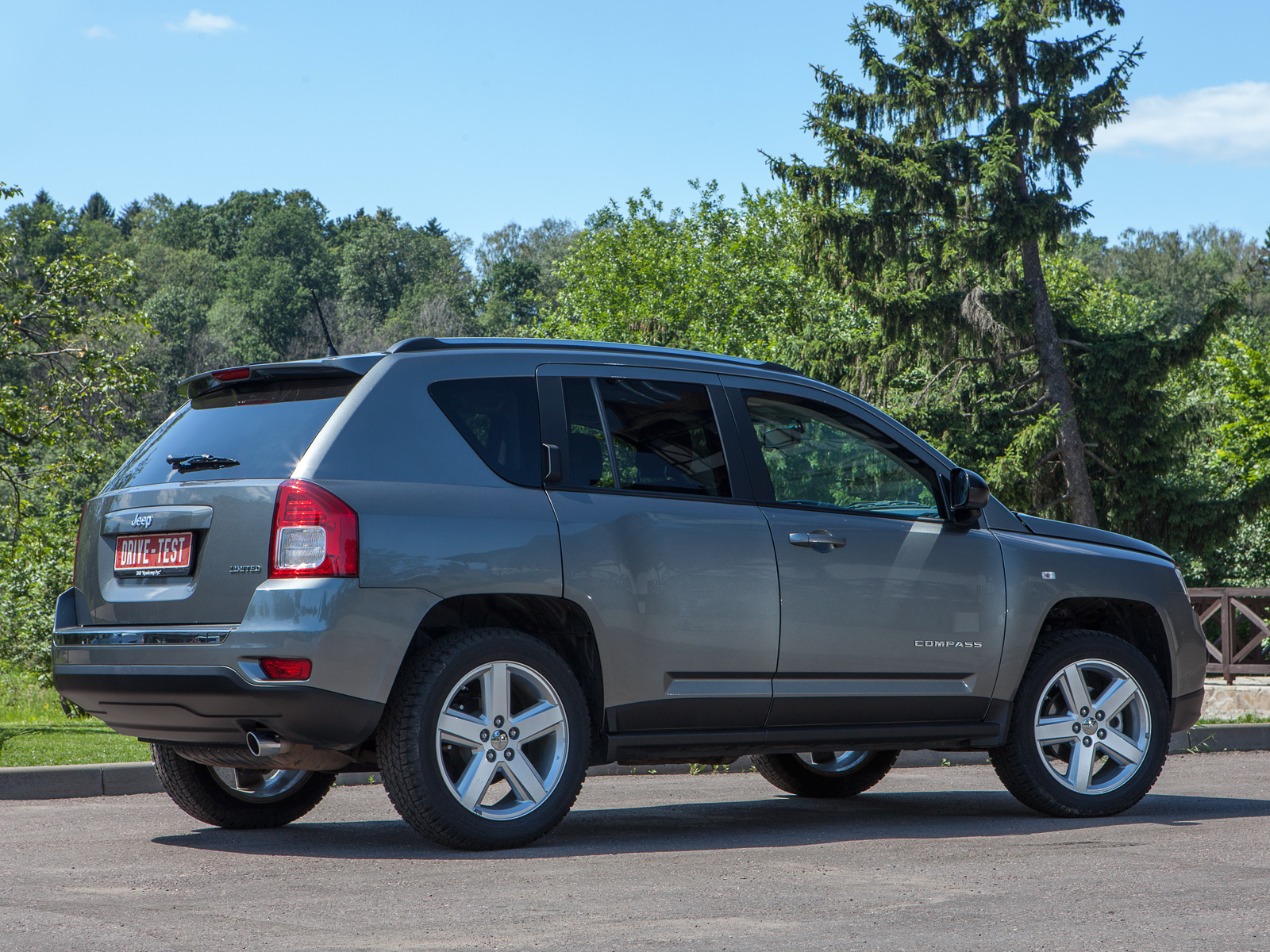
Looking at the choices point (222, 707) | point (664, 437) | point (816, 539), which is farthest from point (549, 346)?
point (222, 707)

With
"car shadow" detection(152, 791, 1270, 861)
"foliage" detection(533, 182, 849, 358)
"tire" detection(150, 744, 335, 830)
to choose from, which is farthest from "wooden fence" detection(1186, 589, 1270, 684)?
"foliage" detection(533, 182, 849, 358)

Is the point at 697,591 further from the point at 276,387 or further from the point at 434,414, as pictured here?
the point at 276,387

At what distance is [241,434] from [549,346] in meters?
1.31

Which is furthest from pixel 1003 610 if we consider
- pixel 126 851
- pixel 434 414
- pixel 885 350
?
pixel 885 350

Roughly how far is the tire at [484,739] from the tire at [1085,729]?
2.27 meters

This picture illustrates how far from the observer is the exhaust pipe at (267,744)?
526cm

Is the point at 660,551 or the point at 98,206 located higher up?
the point at 98,206

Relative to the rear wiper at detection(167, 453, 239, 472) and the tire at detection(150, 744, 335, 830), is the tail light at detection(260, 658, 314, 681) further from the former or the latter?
the tire at detection(150, 744, 335, 830)

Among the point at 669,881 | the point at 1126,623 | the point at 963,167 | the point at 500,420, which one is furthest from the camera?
the point at 963,167

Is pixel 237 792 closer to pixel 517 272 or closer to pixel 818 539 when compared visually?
pixel 818 539

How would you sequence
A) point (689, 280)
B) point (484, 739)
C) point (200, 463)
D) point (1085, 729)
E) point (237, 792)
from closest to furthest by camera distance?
point (484, 739), point (200, 463), point (237, 792), point (1085, 729), point (689, 280)

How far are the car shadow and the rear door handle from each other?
124 centimetres

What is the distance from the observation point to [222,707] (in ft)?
17.3

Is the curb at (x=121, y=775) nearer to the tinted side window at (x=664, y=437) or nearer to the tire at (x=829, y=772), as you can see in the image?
the tire at (x=829, y=772)
